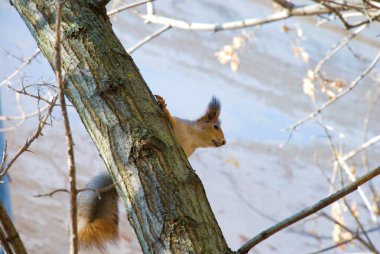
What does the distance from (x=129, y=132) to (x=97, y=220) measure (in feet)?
1.64

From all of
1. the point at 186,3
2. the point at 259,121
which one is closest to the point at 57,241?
the point at 259,121

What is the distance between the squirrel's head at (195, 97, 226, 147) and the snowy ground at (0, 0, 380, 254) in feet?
2.29

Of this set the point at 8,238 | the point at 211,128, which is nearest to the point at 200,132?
the point at 211,128

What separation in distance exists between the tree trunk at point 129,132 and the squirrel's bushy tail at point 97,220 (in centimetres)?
38

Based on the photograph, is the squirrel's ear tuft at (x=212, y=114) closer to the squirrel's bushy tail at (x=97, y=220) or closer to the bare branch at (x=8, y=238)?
the squirrel's bushy tail at (x=97, y=220)

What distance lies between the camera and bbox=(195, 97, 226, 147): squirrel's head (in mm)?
1942

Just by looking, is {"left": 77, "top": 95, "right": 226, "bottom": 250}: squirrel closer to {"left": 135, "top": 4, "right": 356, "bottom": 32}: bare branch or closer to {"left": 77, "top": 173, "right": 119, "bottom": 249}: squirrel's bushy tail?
{"left": 77, "top": 173, "right": 119, "bottom": 249}: squirrel's bushy tail

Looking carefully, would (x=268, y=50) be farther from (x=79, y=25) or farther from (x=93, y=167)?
(x=79, y=25)

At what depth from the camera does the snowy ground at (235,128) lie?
290 centimetres

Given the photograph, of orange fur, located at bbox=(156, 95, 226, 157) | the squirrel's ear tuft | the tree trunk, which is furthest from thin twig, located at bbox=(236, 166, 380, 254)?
the squirrel's ear tuft

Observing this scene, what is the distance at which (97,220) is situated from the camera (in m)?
1.39

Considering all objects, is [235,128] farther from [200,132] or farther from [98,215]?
[98,215]

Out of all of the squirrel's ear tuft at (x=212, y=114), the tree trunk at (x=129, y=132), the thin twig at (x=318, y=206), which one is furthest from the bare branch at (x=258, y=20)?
the thin twig at (x=318, y=206)

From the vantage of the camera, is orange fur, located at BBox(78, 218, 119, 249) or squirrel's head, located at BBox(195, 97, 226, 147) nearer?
orange fur, located at BBox(78, 218, 119, 249)
